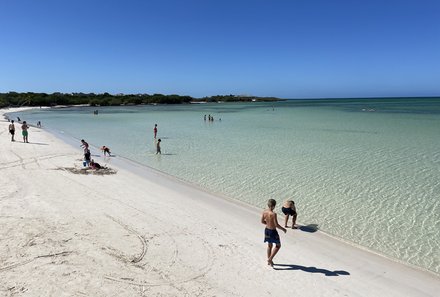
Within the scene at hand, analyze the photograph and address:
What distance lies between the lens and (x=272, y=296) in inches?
249

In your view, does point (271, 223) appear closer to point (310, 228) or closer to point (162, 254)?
point (162, 254)

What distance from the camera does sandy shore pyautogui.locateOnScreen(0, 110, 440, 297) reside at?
6.43 metres

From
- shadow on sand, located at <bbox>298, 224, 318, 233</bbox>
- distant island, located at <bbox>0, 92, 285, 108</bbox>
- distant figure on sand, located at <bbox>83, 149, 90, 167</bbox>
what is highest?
distant island, located at <bbox>0, 92, 285, 108</bbox>

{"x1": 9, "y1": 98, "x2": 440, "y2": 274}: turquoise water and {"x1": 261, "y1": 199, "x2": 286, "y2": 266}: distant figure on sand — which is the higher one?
{"x1": 261, "y1": 199, "x2": 286, "y2": 266}: distant figure on sand

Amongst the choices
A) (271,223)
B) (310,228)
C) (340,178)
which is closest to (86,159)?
(310,228)

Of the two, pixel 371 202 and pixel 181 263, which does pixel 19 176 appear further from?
pixel 371 202

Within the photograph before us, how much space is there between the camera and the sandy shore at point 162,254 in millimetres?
6426

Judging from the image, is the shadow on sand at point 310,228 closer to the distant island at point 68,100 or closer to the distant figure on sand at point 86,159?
the distant figure on sand at point 86,159

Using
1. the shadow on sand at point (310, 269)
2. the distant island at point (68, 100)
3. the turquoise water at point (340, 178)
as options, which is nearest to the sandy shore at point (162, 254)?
the shadow on sand at point (310, 269)

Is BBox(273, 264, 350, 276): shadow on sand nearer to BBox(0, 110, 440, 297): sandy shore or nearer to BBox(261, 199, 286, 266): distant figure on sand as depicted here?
BBox(0, 110, 440, 297): sandy shore

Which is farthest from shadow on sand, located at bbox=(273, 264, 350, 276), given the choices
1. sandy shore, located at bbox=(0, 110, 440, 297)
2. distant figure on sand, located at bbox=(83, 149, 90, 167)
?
distant figure on sand, located at bbox=(83, 149, 90, 167)

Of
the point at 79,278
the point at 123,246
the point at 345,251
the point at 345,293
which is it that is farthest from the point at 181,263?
the point at 345,251

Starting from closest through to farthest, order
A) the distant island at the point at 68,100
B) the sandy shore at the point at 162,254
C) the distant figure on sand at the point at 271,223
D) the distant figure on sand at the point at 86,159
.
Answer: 1. the sandy shore at the point at 162,254
2. the distant figure on sand at the point at 271,223
3. the distant figure on sand at the point at 86,159
4. the distant island at the point at 68,100

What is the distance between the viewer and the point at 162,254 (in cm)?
775
